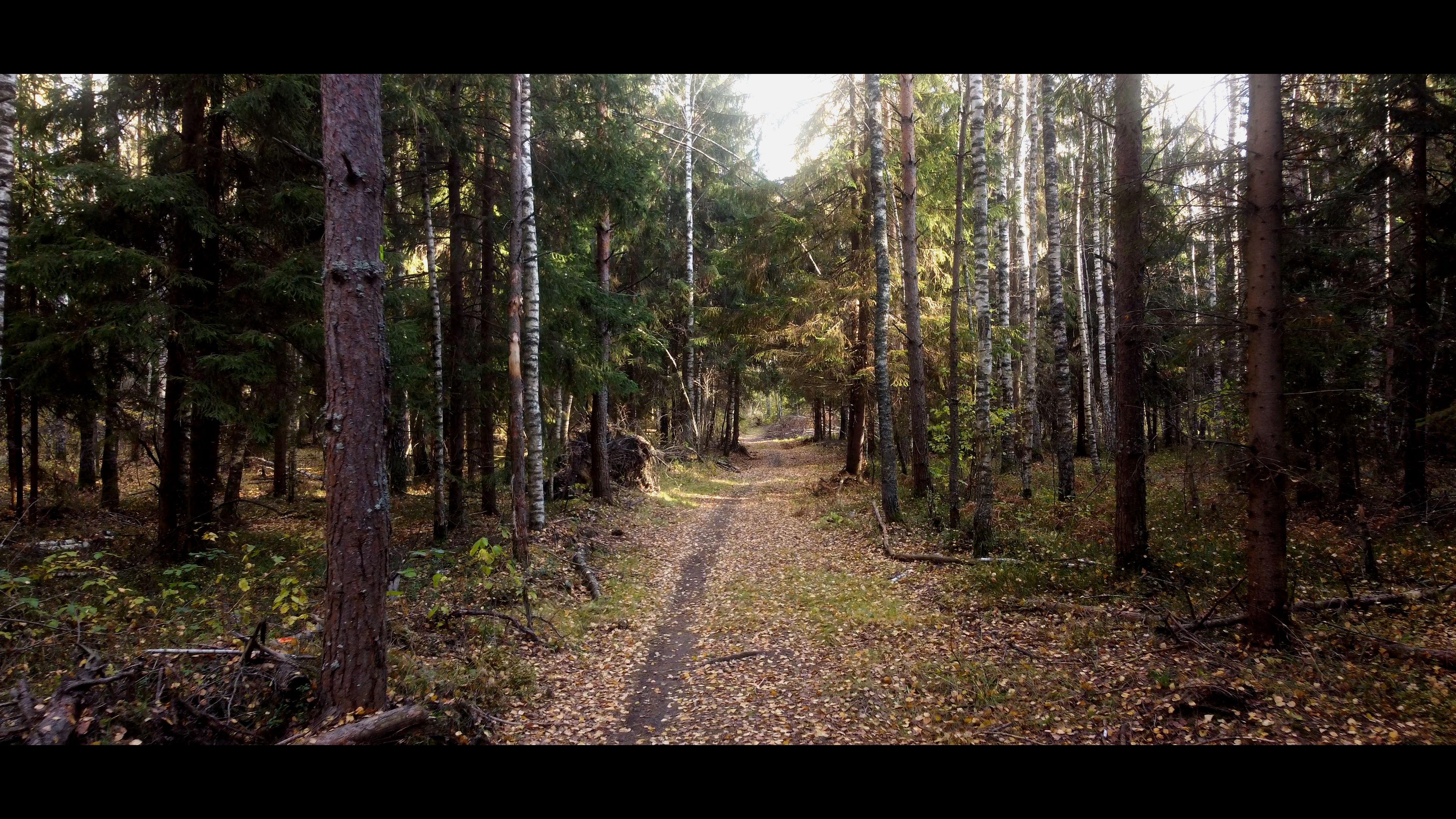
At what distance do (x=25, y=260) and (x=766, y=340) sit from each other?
14432 millimetres

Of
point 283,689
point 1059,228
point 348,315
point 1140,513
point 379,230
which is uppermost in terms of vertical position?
point 1059,228

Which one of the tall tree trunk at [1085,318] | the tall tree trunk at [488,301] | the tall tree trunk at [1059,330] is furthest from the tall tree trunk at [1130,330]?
the tall tree trunk at [488,301]

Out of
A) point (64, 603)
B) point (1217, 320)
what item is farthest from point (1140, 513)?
point (64, 603)

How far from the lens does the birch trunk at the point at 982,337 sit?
10.3 metres

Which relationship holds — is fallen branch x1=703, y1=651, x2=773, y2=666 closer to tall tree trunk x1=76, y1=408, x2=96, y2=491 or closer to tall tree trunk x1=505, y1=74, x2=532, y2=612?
tall tree trunk x1=505, y1=74, x2=532, y2=612

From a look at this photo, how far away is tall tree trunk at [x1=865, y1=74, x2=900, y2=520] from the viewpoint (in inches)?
521

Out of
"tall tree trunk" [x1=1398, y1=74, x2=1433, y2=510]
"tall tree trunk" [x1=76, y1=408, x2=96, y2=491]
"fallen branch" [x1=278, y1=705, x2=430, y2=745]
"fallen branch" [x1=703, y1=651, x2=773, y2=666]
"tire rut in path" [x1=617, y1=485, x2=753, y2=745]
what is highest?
"tall tree trunk" [x1=1398, y1=74, x2=1433, y2=510]

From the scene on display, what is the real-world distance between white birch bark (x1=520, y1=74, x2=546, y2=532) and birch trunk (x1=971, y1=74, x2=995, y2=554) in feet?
25.2

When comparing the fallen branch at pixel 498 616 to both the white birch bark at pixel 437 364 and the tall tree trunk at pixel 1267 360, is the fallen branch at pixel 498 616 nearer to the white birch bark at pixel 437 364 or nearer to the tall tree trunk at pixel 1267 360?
the white birch bark at pixel 437 364

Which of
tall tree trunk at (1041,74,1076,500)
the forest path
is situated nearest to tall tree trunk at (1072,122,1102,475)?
tall tree trunk at (1041,74,1076,500)

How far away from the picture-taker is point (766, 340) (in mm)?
18234

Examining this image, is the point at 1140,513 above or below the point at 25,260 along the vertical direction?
below

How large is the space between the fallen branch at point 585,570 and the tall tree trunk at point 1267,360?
7.97 metres
